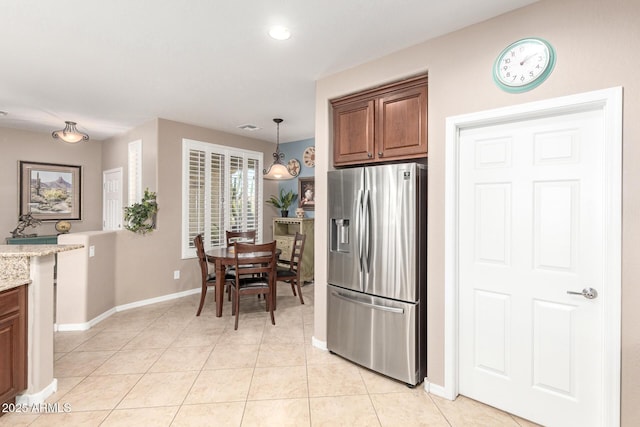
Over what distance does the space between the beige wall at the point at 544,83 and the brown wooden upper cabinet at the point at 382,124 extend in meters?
0.09

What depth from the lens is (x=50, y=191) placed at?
18.1ft

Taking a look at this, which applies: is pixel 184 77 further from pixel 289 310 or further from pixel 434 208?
pixel 289 310

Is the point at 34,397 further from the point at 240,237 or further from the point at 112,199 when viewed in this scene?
the point at 112,199

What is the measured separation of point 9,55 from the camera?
2678 mm

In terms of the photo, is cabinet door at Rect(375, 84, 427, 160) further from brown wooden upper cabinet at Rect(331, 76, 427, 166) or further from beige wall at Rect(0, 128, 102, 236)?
beige wall at Rect(0, 128, 102, 236)

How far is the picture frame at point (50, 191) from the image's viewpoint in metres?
5.26

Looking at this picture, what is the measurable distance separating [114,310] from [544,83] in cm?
516

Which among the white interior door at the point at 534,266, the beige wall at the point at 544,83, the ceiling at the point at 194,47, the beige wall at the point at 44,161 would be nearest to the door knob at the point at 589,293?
the white interior door at the point at 534,266

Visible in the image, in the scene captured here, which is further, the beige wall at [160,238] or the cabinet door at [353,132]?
the beige wall at [160,238]

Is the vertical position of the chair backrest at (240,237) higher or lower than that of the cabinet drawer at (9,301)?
higher

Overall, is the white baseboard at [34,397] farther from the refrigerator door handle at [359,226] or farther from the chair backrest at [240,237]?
the chair backrest at [240,237]

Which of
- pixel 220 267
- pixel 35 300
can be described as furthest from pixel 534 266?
pixel 35 300

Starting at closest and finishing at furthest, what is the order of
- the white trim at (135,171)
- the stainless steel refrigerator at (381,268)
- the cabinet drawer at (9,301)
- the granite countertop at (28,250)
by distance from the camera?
1. the cabinet drawer at (9,301)
2. the granite countertop at (28,250)
3. the stainless steel refrigerator at (381,268)
4. the white trim at (135,171)

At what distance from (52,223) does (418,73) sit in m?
6.52
